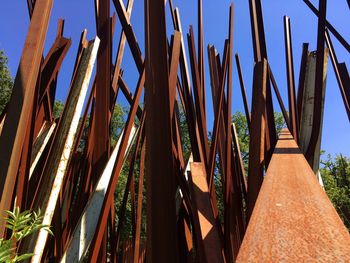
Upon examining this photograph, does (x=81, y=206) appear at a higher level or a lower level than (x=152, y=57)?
lower

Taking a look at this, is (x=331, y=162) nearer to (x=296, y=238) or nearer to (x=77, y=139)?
(x=77, y=139)

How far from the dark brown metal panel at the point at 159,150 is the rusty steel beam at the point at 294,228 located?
44 cm

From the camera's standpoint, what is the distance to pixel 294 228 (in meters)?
0.37

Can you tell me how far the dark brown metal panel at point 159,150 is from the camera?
922 millimetres

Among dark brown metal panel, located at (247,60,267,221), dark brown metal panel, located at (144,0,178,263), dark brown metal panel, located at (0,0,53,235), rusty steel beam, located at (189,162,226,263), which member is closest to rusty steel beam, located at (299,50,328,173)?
dark brown metal panel, located at (247,60,267,221)

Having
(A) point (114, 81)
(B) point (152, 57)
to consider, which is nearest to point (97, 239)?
(B) point (152, 57)

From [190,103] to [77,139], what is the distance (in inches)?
34.2

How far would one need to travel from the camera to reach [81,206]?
→ 1.81 metres

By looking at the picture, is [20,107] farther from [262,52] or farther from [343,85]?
[343,85]

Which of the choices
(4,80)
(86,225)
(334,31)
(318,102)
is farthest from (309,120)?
(4,80)

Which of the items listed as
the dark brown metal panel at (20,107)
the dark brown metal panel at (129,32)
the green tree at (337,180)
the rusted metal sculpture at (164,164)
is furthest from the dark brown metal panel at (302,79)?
the green tree at (337,180)

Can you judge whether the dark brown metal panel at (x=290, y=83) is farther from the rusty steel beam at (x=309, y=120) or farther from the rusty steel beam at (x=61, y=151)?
the rusty steel beam at (x=61, y=151)

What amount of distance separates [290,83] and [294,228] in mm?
1926

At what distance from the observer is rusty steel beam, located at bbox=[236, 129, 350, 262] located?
0.31 m
